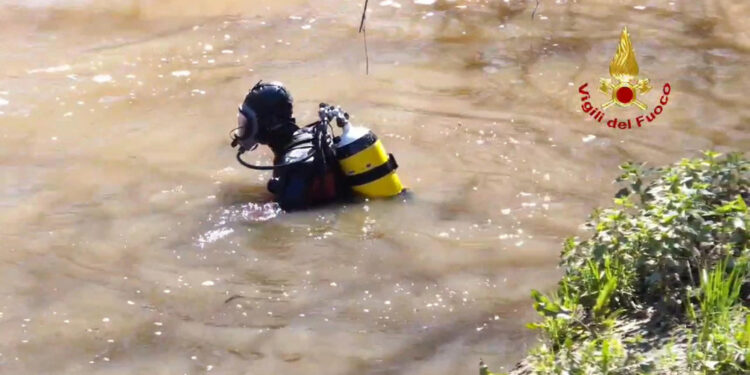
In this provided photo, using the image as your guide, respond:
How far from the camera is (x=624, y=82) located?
7352 mm

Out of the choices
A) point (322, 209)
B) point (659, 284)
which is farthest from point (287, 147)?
point (659, 284)

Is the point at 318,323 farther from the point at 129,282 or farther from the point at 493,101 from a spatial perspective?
the point at 493,101

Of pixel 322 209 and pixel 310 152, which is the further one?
pixel 322 209

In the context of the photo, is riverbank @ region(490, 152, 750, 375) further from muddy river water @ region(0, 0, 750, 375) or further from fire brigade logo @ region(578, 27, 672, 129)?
fire brigade logo @ region(578, 27, 672, 129)

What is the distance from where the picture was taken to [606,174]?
6.09 m

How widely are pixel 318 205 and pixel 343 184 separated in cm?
20

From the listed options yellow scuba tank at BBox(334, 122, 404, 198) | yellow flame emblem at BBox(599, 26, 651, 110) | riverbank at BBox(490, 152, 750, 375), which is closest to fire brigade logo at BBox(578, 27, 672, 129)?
yellow flame emblem at BBox(599, 26, 651, 110)

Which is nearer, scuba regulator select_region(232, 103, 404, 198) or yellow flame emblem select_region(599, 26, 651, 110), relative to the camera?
scuba regulator select_region(232, 103, 404, 198)

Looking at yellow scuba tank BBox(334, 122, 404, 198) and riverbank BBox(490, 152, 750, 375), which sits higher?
riverbank BBox(490, 152, 750, 375)

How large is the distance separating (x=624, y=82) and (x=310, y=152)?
2.97m

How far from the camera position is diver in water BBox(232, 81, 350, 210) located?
5.48 meters

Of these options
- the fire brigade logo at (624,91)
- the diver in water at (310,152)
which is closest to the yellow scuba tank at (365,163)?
the diver in water at (310,152)

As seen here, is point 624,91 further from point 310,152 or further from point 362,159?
point 310,152

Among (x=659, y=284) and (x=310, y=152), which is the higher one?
(x=659, y=284)
